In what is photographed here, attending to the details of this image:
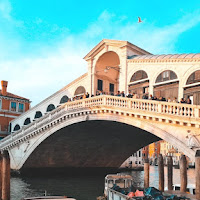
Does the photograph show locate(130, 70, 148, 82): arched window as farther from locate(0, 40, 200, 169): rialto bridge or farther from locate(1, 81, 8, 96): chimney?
locate(1, 81, 8, 96): chimney

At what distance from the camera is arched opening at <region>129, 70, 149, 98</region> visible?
19109 millimetres

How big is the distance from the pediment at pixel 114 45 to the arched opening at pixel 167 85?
347 cm

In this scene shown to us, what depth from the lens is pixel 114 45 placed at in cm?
2105

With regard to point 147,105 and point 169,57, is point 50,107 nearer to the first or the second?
point 169,57

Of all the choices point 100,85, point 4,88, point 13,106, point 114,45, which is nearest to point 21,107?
point 13,106

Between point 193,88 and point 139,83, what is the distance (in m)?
4.11

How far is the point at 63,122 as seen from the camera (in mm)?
20391

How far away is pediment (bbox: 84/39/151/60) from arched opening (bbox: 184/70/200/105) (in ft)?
17.7

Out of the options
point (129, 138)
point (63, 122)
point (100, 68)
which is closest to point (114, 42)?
point (100, 68)

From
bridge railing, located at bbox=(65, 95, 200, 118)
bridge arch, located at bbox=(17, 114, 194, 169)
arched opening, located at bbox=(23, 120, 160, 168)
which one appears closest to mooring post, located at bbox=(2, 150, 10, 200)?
bridge arch, located at bbox=(17, 114, 194, 169)

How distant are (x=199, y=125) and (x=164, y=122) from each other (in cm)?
183

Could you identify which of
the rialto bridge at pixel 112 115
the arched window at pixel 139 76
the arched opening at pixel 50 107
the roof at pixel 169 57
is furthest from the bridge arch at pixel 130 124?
the arched opening at pixel 50 107

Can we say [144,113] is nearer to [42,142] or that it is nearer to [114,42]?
[114,42]

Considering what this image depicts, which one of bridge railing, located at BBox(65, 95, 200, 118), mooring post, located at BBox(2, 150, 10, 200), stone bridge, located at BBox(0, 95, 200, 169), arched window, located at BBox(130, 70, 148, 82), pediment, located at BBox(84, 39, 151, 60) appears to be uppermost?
pediment, located at BBox(84, 39, 151, 60)
